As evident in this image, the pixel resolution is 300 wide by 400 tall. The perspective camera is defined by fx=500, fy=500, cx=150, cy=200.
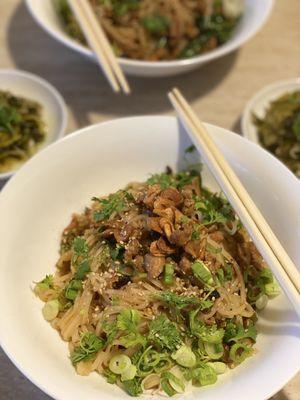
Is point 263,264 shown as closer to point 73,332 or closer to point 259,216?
point 259,216

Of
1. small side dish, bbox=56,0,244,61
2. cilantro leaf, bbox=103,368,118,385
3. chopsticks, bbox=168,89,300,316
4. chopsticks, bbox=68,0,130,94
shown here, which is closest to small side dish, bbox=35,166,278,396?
cilantro leaf, bbox=103,368,118,385

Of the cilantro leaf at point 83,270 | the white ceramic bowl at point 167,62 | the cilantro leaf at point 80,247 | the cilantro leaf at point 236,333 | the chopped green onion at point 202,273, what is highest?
the white ceramic bowl at point 167,62

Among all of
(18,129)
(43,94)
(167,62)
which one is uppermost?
(43,94)

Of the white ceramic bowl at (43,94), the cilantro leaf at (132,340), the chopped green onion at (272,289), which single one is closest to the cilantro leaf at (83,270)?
the cilantro leaf at (132,340)

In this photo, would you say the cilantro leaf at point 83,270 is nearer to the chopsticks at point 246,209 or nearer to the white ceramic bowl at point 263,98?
the chopsticks at point 246,209

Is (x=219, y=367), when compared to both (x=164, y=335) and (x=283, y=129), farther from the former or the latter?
(x=283, y=129)

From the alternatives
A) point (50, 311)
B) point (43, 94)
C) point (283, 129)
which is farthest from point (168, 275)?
point (43, 94)

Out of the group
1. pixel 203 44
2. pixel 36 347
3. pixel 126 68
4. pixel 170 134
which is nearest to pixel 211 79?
pixel 203 44
